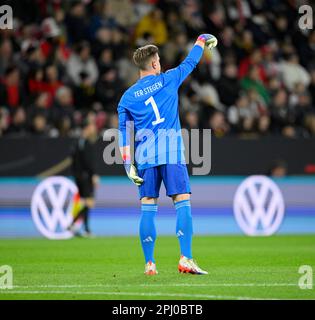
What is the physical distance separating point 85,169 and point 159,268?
6740 mm

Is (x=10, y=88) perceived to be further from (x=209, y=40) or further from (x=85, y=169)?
(x=209, y=40)

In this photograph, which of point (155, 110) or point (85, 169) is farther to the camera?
point (85, 169)

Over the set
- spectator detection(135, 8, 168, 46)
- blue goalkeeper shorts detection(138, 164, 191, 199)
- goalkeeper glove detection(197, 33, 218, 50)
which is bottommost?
blue goalkeeper shorts detection(138, 164, 191, 199)

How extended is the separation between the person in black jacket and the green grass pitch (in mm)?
843

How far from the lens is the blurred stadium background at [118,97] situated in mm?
17938

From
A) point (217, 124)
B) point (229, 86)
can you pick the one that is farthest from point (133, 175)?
point (229, 86)

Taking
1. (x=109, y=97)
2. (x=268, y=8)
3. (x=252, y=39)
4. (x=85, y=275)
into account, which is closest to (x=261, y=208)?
(x=109, y=97)

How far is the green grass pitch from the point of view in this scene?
894 centimetres

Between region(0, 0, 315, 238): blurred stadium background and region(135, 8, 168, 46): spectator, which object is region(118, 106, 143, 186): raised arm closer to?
region(0, 0, 315, 238): blurred stadium background

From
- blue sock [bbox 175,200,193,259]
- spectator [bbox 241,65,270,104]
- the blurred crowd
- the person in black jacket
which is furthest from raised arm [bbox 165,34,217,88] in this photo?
spectator [bbox 241,65,270,104]

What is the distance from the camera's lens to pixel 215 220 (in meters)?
18.8

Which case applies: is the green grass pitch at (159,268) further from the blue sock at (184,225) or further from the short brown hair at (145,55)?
the short brown hair at (145,55)

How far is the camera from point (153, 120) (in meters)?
10.4
